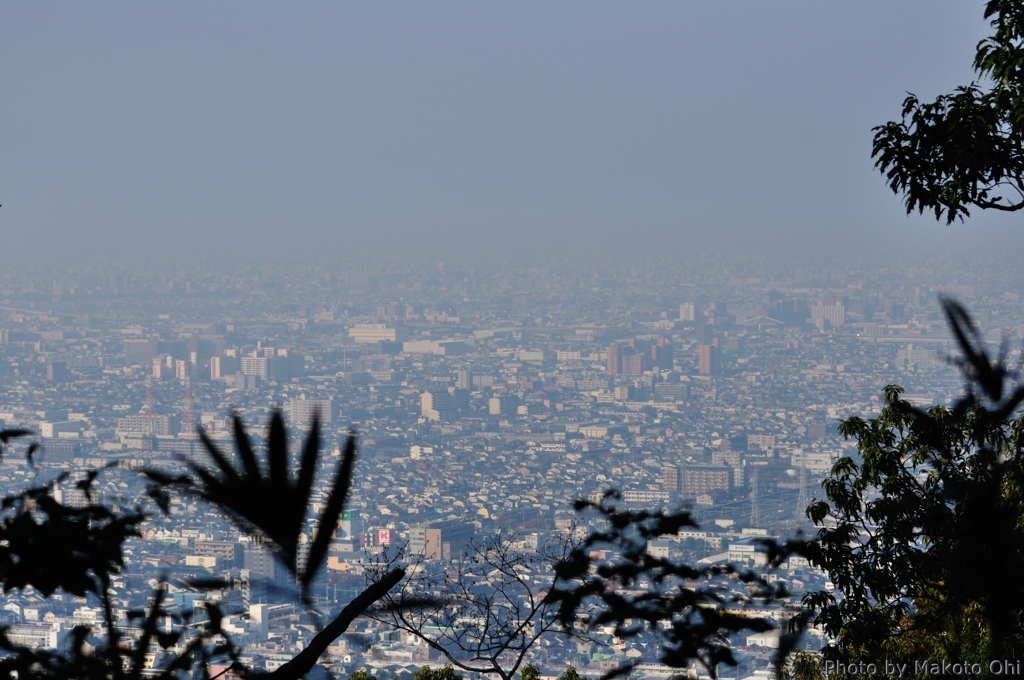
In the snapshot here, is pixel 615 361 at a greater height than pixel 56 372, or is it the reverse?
pixel 615 361

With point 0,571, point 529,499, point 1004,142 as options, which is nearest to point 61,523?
point 0,571

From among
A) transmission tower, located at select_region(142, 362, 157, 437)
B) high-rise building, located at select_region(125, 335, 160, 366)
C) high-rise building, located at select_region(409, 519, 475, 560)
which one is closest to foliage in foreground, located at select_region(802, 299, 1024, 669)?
high-rise building, located at select_region(409, 519, 475, 560)

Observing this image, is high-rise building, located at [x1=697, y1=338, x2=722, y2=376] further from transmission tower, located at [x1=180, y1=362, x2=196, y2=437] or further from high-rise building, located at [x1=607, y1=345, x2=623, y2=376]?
transmission tower, located at [x1=180, y1=362, x2=196, y2=437]

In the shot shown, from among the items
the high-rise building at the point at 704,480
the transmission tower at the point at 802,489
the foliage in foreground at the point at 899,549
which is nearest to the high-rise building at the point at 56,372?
the high-rise building at the point at 704,480

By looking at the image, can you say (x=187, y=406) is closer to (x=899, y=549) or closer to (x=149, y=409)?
(x=149, y=409)

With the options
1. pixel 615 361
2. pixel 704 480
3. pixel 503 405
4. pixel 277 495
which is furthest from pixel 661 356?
pixel 277 495

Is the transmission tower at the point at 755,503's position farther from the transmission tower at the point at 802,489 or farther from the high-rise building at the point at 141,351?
the high-rise building at the point at 141,351
